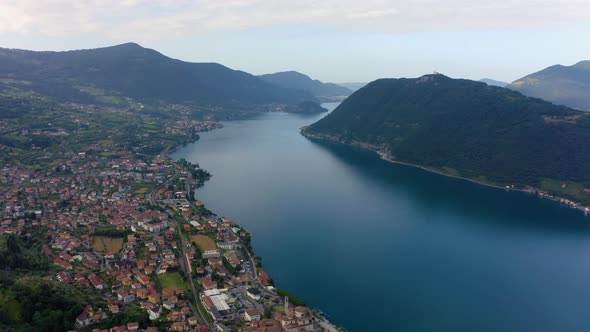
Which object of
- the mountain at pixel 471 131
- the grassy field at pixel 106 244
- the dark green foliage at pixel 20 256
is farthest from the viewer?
the mountain at pixel 471 131

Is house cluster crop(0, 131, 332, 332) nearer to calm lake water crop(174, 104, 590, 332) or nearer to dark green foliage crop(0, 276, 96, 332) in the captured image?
dark green foliage crop(0, 276, 96, 332)

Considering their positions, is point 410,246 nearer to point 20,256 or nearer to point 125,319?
point 125,319

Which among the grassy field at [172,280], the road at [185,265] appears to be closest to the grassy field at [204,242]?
the road at [185,265]

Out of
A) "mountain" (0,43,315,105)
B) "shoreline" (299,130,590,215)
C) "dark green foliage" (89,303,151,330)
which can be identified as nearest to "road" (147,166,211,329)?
"dark green foliage" (89,303,151,330)

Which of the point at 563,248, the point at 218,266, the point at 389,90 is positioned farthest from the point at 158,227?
the point at 389,90

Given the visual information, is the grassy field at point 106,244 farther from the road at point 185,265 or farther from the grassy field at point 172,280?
the grassy field at point 172,280

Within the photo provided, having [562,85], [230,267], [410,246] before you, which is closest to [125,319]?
[230,267]
